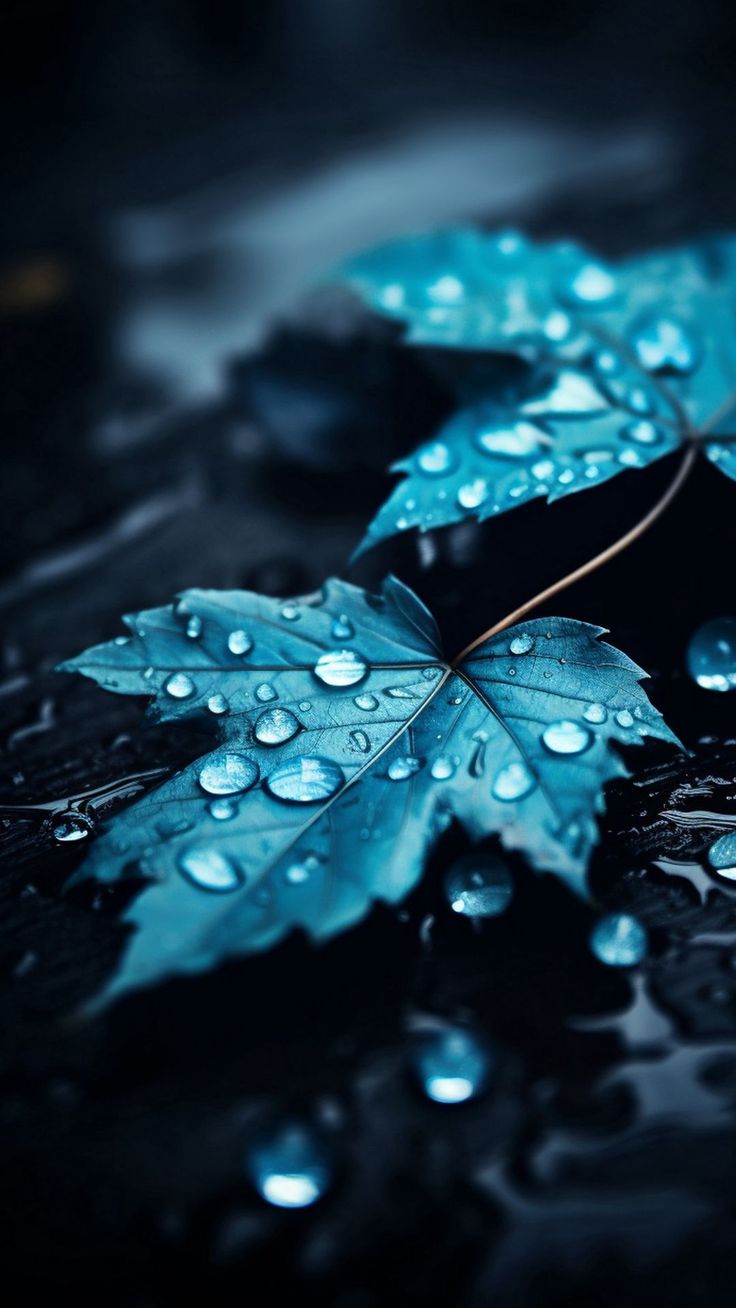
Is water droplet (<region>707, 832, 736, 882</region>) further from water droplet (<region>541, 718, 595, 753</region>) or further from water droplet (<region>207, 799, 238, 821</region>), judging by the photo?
water droplet (<region>207, 799, 238, 821</region>)

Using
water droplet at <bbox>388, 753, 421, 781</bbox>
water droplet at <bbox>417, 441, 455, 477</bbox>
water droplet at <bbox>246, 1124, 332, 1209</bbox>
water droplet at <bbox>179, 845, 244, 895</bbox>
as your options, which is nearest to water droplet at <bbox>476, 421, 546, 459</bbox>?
water droplet at <bbox>417, 441, 455, 477</bbox>

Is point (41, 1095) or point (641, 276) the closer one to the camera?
point (41, 1095)

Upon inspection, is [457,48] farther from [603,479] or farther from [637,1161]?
[637,1161]

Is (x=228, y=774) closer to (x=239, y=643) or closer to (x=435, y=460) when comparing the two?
(x=239, y=643)

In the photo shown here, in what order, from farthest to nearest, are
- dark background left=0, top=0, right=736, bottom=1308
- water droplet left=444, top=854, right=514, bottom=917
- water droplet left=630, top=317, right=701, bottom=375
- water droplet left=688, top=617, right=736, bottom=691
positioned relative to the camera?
water droplet left=630, top=317, right=701, bottom=375, water droplet left=688, top=617, right=736, bottom=691, water droplet left=444, top=854, right=514, bottom=917, dark background left=0, top=0, right=736, bottom=1308

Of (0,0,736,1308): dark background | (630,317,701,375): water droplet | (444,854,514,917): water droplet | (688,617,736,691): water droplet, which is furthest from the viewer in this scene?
(630,317,701,375): water droplet

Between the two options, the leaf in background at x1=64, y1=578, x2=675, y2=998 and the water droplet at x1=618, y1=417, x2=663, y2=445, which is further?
the water droplet at x1=618, y1=417, x2=663, y2=445

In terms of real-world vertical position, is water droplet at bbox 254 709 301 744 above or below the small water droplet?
above

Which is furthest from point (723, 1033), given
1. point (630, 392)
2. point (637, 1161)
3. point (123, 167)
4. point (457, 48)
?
point (457, 48)
